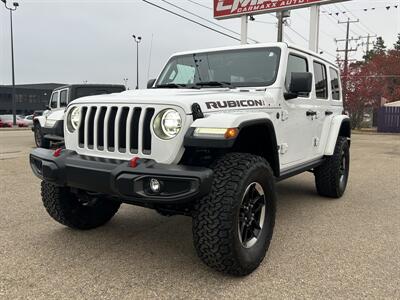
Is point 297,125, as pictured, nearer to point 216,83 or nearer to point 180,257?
point 216,83

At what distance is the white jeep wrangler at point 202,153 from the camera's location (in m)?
2.64

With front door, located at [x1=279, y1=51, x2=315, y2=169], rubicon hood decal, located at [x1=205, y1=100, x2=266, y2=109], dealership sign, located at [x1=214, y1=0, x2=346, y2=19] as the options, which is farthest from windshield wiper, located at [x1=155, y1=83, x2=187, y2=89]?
dealership sign, located at [x1=214, y1=0, x2=346, y2=19]

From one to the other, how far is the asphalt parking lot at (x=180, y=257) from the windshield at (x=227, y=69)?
155cm

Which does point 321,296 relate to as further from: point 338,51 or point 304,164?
point 338,51

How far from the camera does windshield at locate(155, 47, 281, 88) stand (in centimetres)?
389

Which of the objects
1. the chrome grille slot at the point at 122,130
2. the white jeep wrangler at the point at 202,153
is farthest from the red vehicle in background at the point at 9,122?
the chrome grille slot at the point at 122,130

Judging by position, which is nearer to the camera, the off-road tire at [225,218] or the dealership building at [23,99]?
the off-road tire at [225,218]

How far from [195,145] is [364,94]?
107 feet

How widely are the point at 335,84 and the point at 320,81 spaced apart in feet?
2.85

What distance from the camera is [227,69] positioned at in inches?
161

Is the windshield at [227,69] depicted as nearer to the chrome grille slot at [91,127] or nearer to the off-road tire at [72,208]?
the chrome grille slot at [91,127]

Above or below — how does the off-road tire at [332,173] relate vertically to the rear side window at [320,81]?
below

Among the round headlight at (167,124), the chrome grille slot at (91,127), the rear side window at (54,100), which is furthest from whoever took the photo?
the rear side window at (54,100)

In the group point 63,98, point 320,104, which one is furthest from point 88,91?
point 320,104
